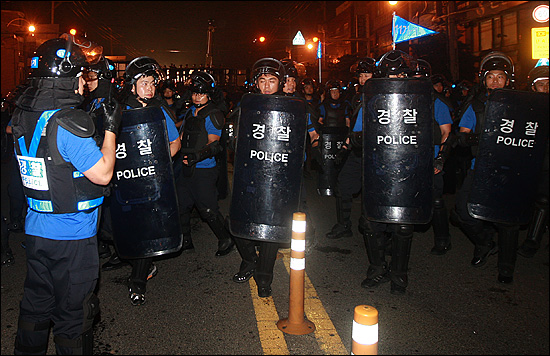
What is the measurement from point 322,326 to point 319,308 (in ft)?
1.18

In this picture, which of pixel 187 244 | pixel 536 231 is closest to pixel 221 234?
pixel 187 244

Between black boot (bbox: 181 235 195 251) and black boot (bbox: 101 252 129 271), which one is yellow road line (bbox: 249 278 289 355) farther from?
black boot (bbox: 101 252 129 271)

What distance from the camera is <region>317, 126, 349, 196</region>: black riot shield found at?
7309 mm

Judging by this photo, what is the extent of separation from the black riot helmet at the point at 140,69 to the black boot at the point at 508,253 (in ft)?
11.9

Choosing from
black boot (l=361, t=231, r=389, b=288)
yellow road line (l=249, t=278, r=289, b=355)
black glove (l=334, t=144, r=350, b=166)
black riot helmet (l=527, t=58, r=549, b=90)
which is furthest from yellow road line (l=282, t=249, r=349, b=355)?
black riot helmet (l=527, t=58, r=549, b=90)

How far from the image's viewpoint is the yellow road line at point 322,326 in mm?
3451

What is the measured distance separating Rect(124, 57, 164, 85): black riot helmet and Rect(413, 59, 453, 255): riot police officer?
7.94 ft

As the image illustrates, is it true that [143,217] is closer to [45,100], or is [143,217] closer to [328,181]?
[45,100]

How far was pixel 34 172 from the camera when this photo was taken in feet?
8.77

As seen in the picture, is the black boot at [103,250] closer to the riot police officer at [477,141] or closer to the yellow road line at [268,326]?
the yellow road line at [268,326]

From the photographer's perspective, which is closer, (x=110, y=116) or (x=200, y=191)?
(x=110, y=116)

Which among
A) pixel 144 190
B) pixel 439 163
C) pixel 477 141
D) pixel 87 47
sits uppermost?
pixel 87 47

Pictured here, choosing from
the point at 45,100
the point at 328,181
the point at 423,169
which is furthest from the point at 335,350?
the point at 328,181

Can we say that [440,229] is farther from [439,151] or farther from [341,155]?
[341,155]
